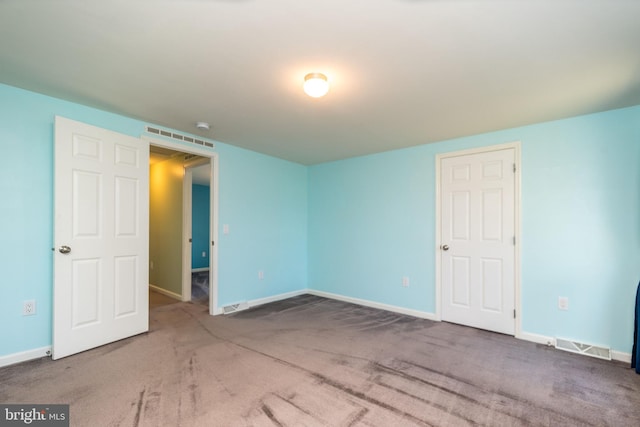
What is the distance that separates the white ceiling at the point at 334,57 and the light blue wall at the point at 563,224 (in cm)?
32

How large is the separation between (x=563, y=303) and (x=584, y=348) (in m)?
0.41

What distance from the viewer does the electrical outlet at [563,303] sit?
9.43 feet

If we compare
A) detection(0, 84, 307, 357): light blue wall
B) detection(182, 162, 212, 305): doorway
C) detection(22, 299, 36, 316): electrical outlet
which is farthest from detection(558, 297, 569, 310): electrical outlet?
detection(22, 299, 36, 316): electrical outlet

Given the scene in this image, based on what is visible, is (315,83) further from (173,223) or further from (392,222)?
(173,223)

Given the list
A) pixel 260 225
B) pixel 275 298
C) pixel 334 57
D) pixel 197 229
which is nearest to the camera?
pixel 334 57

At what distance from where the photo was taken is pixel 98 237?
2.75 meters

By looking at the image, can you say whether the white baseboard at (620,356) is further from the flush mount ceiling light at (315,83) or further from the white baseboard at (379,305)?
the flush mount ceiling light at (315,83)

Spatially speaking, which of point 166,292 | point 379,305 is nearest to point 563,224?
point 379,305

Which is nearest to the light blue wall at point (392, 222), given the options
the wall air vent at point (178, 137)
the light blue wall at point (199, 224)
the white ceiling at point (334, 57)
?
the wall air vent at point (178, 137)

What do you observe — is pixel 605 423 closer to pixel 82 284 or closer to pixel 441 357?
pixel 441 357

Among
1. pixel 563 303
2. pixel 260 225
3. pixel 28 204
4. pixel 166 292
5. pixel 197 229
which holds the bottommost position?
pixel 166 292

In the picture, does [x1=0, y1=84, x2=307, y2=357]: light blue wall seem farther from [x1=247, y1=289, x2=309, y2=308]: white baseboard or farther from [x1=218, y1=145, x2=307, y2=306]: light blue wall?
[x1=247, y1=289, x2=309, y2=308]: white baseboard

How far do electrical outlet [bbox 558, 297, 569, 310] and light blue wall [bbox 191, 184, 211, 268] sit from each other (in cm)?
721

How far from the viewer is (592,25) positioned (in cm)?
159
